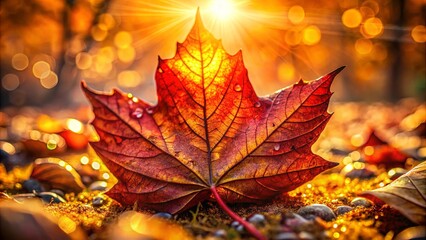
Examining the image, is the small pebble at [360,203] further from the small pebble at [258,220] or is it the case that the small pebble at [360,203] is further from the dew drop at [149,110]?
the dew drop at [149,110]

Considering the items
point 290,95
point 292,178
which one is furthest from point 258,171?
point 290,95

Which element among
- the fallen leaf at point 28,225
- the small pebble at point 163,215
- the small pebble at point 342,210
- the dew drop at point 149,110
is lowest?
the small pebble at point 342,210

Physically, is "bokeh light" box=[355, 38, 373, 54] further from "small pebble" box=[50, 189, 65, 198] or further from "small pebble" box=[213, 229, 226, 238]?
"small pebble" box=[213, 229, 226, 238]

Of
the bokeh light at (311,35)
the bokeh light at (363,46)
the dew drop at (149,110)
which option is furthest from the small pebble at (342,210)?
the bokeh light at (363,46)

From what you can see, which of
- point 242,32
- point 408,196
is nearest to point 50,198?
point 408,196

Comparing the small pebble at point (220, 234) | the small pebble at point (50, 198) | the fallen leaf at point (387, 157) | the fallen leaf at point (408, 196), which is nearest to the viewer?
the small pebble at point (220, 234)

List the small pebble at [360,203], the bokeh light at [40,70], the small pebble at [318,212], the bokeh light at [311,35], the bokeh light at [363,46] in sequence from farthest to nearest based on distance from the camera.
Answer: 1. the bokeh light at [40,70]
2. the bokeh light at [363,46]
3. the bokeh light at [311,35]
4. the small pebble at [360,203]
5. the small pebble at [318,212]
